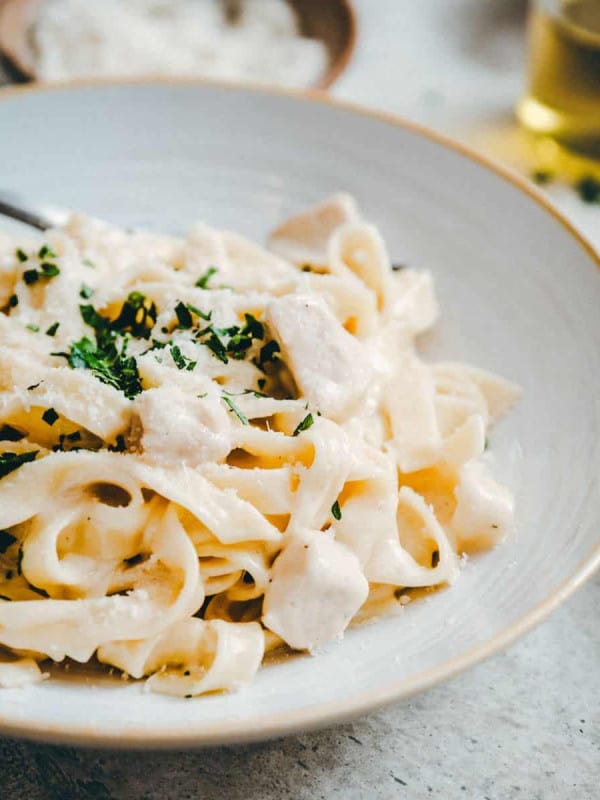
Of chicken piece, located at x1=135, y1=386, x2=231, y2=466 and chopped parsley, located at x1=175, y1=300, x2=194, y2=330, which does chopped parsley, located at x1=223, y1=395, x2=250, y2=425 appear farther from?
chopped parsley, located at x1=175, y1=300, x2=194, y2=330

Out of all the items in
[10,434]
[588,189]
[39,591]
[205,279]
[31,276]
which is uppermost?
[588,189]

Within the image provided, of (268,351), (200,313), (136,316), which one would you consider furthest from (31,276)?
(268,351)

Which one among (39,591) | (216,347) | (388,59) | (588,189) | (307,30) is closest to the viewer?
(39,591)

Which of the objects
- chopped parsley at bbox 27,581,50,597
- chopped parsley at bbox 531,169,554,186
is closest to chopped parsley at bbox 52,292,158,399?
chopped parsley at bbox 27,581,50,597

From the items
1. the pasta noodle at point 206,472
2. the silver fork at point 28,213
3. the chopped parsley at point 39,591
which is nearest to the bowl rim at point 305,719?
the pasta noodle at point 206,472

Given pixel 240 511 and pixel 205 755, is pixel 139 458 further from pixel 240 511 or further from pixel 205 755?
pixel 205 755

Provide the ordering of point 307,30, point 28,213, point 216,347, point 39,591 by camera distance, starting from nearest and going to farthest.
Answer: point 39,591 < point 216,347 < point 28,213 < point 307,30

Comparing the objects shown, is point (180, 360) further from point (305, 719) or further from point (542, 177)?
point (542, 177)

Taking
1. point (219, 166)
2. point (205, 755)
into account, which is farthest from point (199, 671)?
point (219, 166)

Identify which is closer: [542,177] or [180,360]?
[180,360]
